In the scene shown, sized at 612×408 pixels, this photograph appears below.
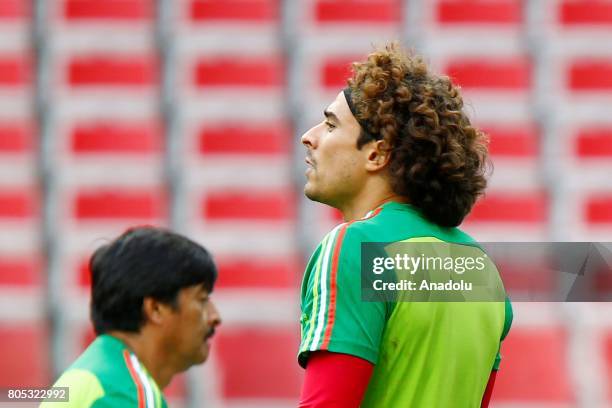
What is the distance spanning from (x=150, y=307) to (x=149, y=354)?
0.11 meters

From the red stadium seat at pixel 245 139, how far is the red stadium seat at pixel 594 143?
1.58m

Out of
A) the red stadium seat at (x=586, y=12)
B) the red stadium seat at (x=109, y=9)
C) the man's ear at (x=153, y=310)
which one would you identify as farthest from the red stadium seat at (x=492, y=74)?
the man's ear at (x=153, y=310)

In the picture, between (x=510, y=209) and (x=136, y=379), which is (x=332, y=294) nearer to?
(x=136, y=379)

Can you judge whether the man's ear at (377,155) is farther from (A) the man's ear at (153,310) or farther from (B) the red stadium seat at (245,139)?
(B) the red stadium seat at (245,139)

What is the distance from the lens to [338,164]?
204cm

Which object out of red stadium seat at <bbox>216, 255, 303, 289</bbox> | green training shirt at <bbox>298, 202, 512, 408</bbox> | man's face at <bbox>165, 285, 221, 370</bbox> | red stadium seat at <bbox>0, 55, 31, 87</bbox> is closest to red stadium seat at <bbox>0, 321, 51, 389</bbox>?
red stadium seat at <bbox>216, 255, 303, 289</bbox>

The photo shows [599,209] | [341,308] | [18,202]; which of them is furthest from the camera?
[599,209]

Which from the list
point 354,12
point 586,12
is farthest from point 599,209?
point 354,12

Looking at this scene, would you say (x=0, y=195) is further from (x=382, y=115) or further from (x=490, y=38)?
(x=382, y=115)

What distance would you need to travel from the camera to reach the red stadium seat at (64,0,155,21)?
6730 mm

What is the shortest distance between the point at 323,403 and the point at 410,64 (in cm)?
62

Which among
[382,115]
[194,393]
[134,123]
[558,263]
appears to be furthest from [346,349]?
[134,123]

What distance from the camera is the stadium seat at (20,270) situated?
18.7 feet

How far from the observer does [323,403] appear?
1.79 meters
